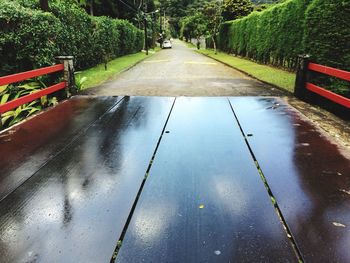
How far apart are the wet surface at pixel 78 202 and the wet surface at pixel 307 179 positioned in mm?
1421

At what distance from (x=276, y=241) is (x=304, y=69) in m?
6.26

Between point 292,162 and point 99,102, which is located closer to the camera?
point 292,162

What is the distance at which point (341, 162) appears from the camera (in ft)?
12.4

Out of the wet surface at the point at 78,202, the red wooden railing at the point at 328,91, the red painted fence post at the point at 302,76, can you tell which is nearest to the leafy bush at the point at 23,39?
the wet surface at the point at 78,202

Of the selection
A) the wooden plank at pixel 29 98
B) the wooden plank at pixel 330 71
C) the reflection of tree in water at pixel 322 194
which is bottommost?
the reflection of tree in water at pixel 322 194

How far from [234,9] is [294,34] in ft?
71.6

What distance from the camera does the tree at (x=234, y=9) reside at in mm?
33969

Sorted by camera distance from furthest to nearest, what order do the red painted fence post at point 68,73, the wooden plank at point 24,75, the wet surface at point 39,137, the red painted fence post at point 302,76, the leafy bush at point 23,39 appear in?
1. the leafy bush at point 23,39
2. the red painted fence post at point 68,73
3. the red painted fence post at point 302,76
4. the wooden plank at point 24,75
5. the wet surface at point 39,137

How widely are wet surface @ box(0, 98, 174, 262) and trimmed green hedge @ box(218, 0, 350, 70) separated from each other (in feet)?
15.2

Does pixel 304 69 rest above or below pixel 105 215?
above

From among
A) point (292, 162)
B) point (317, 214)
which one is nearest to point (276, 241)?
point (317, 214)

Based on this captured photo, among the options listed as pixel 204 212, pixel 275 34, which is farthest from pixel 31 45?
pixel 275 34

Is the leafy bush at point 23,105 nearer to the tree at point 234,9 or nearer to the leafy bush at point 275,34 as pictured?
the leafy bush at point 275,34

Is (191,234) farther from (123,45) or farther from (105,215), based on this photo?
(123,45)
